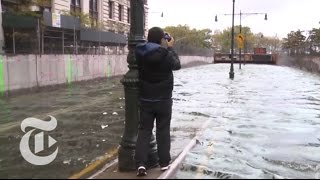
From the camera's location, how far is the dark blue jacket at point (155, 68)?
773 centimetres

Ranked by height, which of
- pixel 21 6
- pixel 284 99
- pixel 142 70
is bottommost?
pixel 284 99

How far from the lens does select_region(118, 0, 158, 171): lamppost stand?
8219mm

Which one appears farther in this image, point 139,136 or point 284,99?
point 284,99

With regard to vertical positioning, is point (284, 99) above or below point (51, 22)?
below

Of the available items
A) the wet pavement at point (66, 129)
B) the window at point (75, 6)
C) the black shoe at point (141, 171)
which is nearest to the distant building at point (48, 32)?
the window at point (75, 6)

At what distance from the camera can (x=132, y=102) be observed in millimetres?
8375

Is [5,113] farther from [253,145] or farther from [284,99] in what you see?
[284,99]

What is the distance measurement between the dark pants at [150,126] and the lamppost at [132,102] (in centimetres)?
32

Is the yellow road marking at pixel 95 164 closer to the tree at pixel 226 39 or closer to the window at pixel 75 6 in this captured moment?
the window at pixel 75 6

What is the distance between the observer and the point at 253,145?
1109cm

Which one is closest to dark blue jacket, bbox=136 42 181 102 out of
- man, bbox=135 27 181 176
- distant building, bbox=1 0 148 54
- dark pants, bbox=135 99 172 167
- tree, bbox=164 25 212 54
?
man, bbox=135 27 181 176

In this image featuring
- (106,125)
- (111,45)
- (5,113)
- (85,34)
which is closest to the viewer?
(106,125)

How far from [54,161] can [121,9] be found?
64.5 metres

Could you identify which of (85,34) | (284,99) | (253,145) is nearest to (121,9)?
(85,34)
